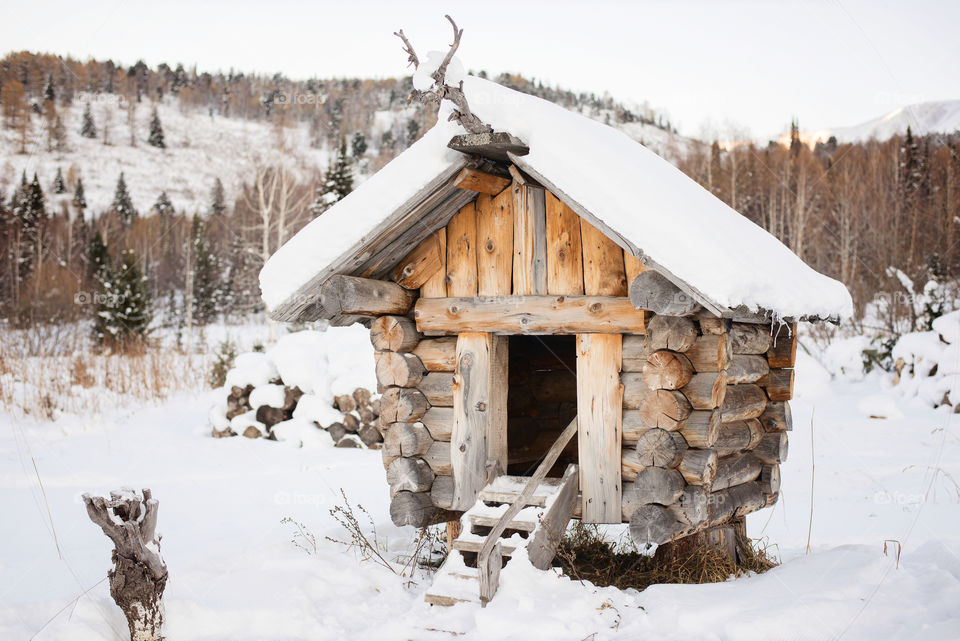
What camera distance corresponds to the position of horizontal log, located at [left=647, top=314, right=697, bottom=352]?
4676 millimetres

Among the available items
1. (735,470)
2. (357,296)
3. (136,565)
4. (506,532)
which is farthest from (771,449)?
(136,565)

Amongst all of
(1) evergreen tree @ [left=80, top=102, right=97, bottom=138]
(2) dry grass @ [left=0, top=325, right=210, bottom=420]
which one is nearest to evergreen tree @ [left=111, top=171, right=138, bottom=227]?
(1) evergreen tree @ [left=80, top=102, right=97, bottom=138]

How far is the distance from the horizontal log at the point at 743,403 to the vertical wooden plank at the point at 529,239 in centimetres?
164

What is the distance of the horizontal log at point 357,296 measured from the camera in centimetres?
519

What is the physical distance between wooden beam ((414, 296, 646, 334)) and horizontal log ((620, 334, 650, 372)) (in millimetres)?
79

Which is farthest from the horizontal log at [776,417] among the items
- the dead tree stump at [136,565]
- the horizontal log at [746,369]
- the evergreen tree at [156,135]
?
the evergreen tree at [156,135]

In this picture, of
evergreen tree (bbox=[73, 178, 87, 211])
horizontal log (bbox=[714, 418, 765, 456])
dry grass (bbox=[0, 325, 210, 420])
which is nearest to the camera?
horizontal log (bbox=[714, 418, 765, 456])

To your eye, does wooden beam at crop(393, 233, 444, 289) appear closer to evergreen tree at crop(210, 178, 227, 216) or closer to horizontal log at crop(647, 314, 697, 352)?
horizontal log at crop(647, 314, 697, 352)

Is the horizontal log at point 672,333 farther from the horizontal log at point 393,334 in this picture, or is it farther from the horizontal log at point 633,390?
the horizontal log at point 393,334

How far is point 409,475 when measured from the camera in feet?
18.6

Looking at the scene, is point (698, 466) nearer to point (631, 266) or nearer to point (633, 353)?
point (633, 353)

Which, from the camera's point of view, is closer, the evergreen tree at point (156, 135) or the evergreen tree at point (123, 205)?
the evergreen tree at point (123, 205)

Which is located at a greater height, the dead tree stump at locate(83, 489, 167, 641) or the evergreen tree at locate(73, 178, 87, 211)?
the evergreen tree at locate(73, 178, 87, 211)

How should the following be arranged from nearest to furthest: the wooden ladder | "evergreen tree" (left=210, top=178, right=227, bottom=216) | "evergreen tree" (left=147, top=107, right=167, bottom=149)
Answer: the wooden ladder < "evergreen tree" (left=210, top=178, right=227, bottom=216) < "evergreen tree" (left=147, top=107, right=167, bottom=149)
